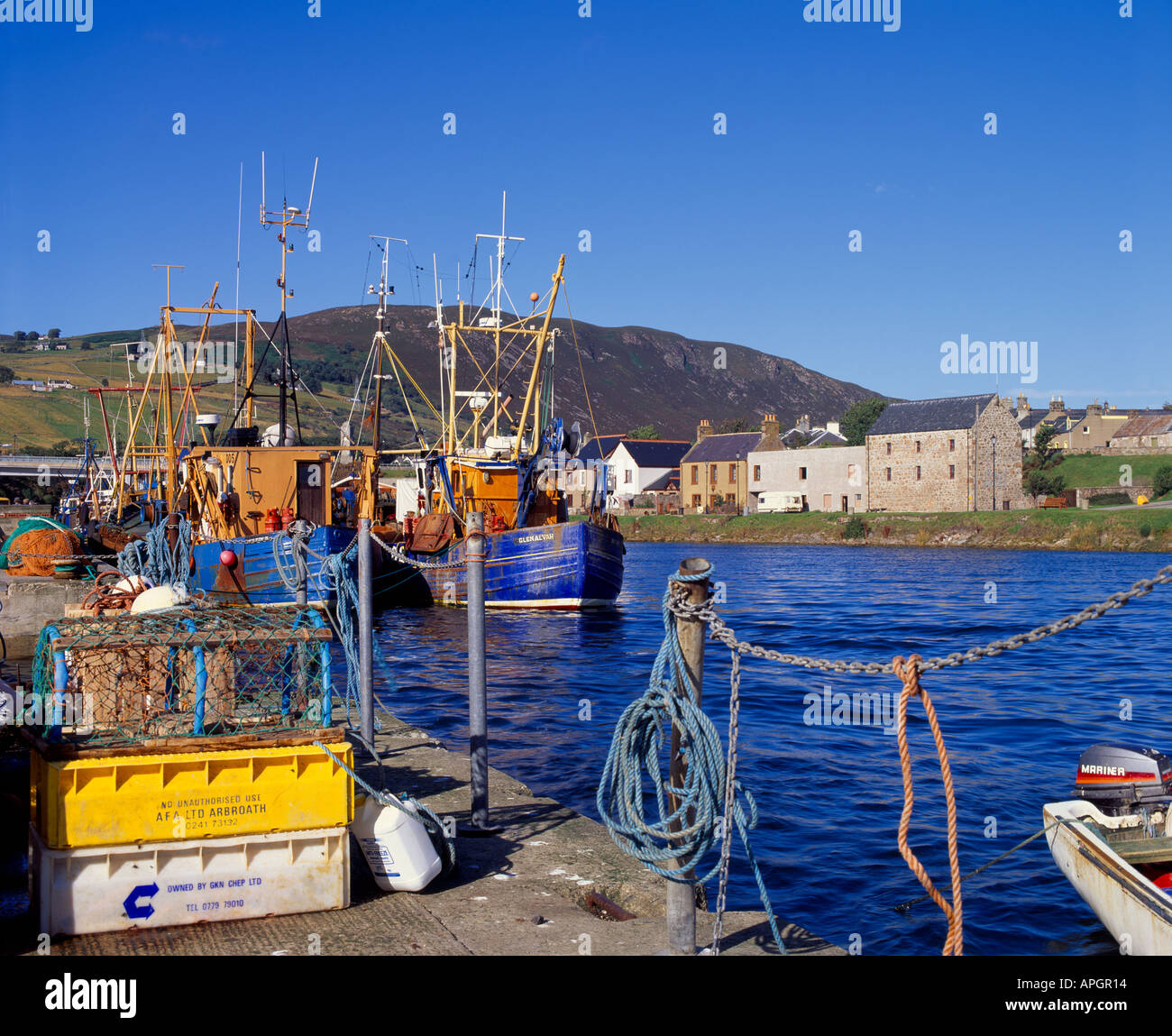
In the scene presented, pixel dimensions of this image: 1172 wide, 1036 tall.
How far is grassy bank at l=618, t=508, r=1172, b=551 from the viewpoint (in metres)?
52.9

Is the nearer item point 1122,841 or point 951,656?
point 951,656

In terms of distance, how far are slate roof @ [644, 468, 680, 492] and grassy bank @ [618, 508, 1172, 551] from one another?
619 inches

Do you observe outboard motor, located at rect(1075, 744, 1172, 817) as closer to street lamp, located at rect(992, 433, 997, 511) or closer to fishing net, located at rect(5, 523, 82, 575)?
fishing net, located at rect(5, 523, 82, 575)

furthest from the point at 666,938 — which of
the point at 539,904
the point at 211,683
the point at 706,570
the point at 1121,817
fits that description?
the point at 1121,817

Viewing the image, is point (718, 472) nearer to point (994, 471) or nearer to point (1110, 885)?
point (994, 471)

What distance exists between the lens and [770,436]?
8694cm

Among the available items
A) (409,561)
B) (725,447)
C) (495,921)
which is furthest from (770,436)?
(495,921)

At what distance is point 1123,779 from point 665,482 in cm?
9177

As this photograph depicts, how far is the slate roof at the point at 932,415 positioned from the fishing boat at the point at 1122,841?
62997 mm

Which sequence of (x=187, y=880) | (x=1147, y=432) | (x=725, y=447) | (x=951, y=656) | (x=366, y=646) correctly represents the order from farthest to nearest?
(x=1147, y=432) → (x=725, y=447) → (x=366, y=646) → (x=187, y=880) → (x=951, y=656)

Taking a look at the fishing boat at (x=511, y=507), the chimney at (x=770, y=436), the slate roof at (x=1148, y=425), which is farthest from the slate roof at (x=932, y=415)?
the fishing boat at (x=511, y=507)

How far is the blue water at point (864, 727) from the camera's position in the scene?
325 inches

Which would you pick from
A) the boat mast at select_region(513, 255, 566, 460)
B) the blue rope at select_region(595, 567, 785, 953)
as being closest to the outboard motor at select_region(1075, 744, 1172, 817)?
the blue rope at select_region(595, 567, 785, 953)
